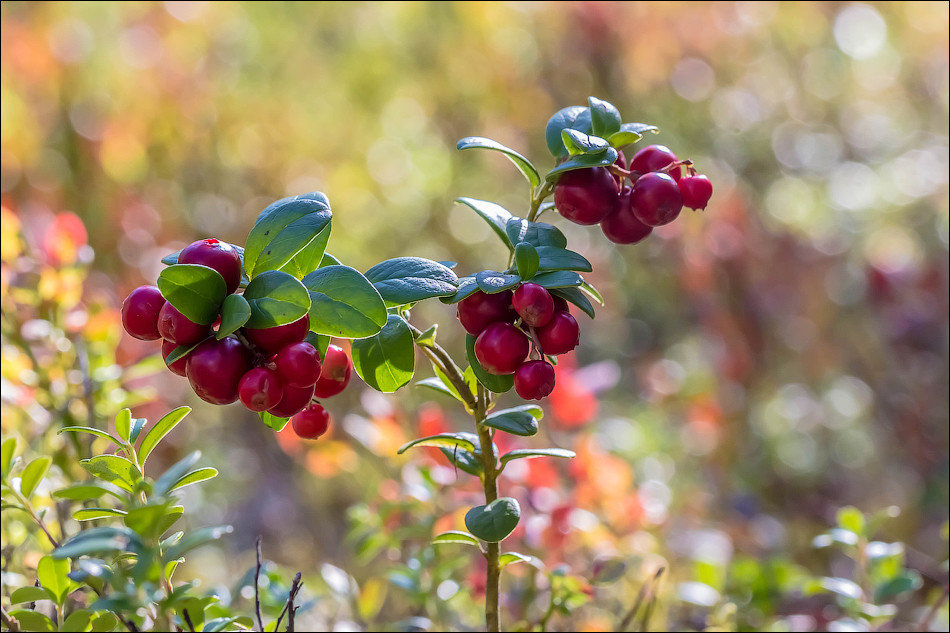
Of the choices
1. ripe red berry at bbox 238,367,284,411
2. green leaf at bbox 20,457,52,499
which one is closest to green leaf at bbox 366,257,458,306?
ripe red berry at bbox 238,367,284,411

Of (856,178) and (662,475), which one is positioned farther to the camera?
(856,178)

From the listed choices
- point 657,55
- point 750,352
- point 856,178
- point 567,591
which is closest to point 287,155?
point 657,55

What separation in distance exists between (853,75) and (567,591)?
3.22 meters

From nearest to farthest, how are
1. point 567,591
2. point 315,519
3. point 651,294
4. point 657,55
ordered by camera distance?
point 567,591 < point 315,519 < point 657,55 < point 651,294

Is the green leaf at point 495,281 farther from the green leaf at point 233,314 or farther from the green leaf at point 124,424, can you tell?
the green leaf at point 124,424

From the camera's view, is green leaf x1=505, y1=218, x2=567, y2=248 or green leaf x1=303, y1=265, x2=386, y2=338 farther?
green leaf x1=505, y1=218, x2=567, y2=248

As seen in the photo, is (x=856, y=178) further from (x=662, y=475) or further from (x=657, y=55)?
(x=662, y=475)

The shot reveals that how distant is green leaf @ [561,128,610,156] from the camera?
2.12 feet

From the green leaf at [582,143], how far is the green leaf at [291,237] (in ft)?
0.68

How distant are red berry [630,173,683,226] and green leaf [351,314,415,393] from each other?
0.74 feet

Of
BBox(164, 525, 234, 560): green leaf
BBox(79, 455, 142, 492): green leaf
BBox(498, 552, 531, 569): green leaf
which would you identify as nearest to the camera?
BBox(164, 525, 234, 560): green leaf

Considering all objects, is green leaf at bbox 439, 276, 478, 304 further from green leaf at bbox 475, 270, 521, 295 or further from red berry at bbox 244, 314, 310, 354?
red berry at bbox 244, 314, 310, 354

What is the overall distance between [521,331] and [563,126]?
214 millimetres

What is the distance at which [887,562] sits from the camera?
3.39 ft
